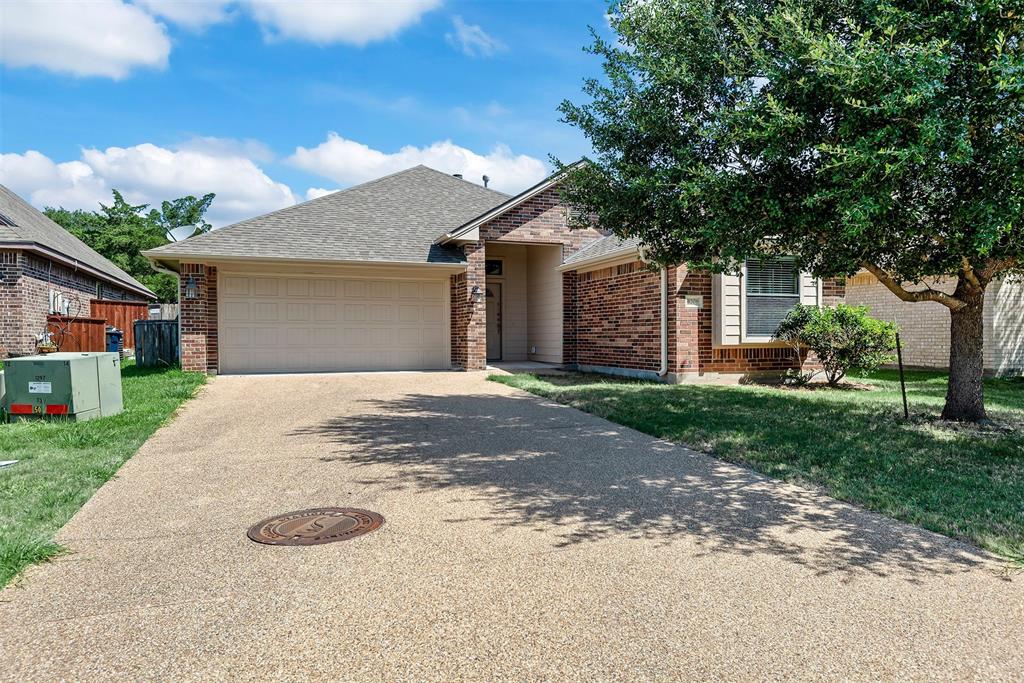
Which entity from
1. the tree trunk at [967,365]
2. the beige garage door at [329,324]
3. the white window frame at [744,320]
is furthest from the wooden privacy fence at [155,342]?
the tree trunk at [967,365]

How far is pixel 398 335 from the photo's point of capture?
15.5 metres

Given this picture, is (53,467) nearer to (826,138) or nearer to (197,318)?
(826,138)

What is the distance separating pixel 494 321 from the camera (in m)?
17.8

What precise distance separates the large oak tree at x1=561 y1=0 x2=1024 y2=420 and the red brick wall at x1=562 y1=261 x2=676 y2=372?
153 inches

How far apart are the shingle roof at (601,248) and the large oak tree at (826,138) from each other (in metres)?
4.88

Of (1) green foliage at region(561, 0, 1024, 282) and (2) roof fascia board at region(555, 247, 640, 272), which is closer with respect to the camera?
(1) green foliage at region(561, 0, 1024, 282)

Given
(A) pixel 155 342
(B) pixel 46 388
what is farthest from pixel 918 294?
(A) pixel 155 342

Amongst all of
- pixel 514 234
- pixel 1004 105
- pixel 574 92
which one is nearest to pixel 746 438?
pixel 1004 105

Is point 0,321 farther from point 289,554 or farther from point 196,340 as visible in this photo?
point 289,554

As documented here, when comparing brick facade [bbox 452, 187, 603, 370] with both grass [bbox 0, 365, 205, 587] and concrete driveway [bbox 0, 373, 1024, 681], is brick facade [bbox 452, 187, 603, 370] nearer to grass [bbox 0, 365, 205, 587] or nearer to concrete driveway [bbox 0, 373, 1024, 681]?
grass [bbox 0, 365, 205, 587]

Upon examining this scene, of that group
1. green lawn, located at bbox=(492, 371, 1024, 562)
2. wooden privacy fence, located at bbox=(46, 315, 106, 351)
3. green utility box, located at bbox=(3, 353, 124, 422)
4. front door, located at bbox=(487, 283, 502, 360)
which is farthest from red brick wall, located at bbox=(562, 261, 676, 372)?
wooden privacy fence, located at bbox=(46, 315, 106, 351)

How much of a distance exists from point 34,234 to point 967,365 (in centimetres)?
2010

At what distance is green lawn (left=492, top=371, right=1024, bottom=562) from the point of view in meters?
4.69

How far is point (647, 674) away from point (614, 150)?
700cm
